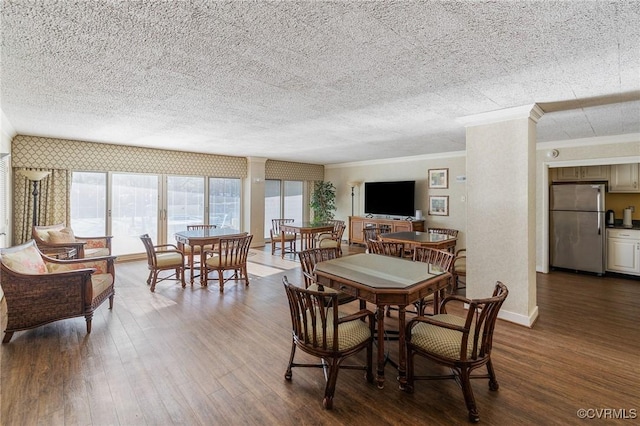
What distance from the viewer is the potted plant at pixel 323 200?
30.6 ft

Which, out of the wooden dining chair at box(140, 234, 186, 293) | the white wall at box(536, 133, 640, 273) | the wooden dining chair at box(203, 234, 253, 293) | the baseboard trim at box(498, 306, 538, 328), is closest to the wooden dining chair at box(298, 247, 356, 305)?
the wooden dining chair at box(203, 234, 253, 293)

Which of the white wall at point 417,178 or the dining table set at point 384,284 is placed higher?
the white wall at point 417,178

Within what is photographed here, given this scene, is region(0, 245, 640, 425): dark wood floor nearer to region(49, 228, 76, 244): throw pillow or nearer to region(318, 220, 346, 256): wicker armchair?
region(49, 228, 76, 244): throw pillow

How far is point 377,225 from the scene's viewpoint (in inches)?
305

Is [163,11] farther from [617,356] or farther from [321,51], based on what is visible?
[617,356]

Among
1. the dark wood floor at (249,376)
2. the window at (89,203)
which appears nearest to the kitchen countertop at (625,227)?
the dark wood floor at (249,376)

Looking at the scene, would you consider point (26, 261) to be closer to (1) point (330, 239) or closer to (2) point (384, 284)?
(2) point (384, 284)

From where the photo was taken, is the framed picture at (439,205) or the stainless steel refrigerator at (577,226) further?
the framed picture at (439,205)

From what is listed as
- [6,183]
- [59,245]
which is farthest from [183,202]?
[6,183]

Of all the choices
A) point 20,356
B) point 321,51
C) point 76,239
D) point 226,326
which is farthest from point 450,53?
point 76,239

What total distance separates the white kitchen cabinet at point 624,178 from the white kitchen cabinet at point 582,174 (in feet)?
0.36

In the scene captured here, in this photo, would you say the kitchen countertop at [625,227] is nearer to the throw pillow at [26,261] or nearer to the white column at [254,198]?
the white column at [254,198]

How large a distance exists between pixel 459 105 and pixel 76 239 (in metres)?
6.22

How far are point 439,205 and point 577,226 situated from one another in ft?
8.54
